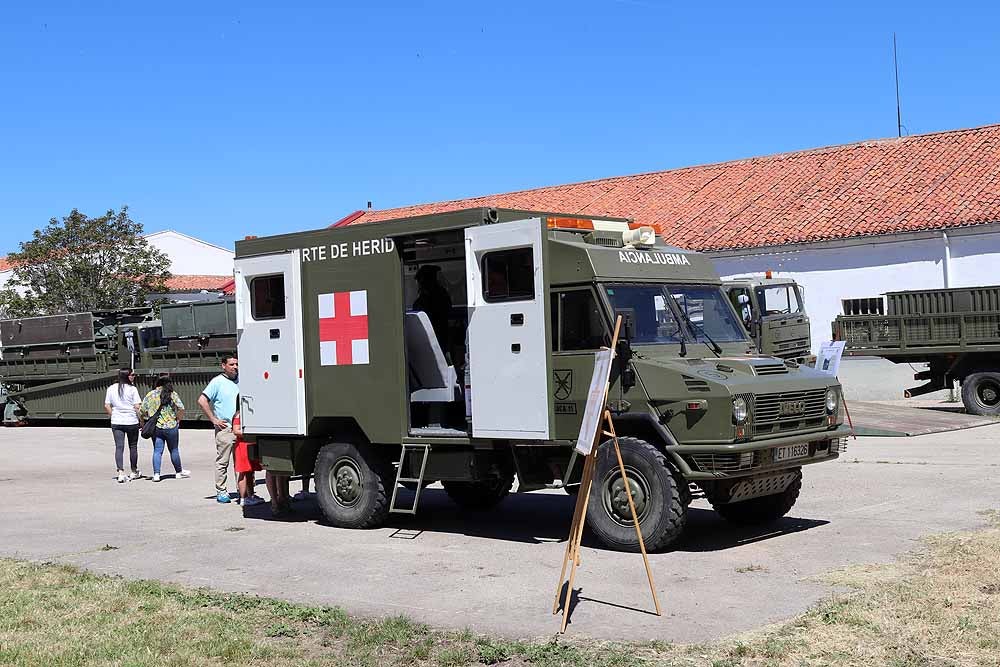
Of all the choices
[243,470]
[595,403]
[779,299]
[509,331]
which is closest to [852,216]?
[779,299]

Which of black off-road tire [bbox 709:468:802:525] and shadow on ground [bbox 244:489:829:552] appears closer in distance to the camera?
shadow on ground [bbox 244:489:829:552]

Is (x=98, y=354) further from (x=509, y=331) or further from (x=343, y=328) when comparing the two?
(x=509, y=331)

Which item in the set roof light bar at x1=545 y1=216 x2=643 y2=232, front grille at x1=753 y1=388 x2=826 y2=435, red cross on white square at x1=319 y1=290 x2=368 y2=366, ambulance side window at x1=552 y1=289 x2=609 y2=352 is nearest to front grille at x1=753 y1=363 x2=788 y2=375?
front grille at x1=753 y1=388 x2=826 y2=435

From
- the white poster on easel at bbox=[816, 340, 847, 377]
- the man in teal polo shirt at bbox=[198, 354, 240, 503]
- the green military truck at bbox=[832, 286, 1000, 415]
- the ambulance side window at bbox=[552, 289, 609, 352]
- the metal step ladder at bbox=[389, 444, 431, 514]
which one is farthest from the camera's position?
the green military truck at bbox=[832, 286, 1000, 415]

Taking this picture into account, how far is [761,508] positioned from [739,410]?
201cm

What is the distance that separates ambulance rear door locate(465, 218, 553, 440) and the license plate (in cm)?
195

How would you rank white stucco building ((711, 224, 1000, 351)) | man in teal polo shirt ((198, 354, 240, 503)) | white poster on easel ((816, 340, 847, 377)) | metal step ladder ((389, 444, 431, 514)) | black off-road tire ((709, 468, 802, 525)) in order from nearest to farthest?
black off-road tire ((709, 468, 802, 525)), metal step ladder ((389, 444, 431, 514)), man in teal polo shirt ((198, 354, 240, 503)), white poster on easel ((816, 340, 847, 377)), white stucco building ((711, 224, 1000, 351))

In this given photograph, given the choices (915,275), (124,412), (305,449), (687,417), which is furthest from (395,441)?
(915,275)

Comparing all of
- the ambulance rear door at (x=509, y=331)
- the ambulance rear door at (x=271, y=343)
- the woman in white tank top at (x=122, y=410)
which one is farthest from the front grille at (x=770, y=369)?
the woman in white tank top at (x=122, y=410)

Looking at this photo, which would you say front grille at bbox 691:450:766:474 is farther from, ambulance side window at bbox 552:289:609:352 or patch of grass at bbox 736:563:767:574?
ambulance side window at bbox 552:289:609:352

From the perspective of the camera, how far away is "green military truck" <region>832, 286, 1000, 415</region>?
23016 millimetres

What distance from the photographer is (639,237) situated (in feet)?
35.7

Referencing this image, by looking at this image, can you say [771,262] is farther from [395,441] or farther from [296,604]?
[296,604]

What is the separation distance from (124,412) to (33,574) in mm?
7886
